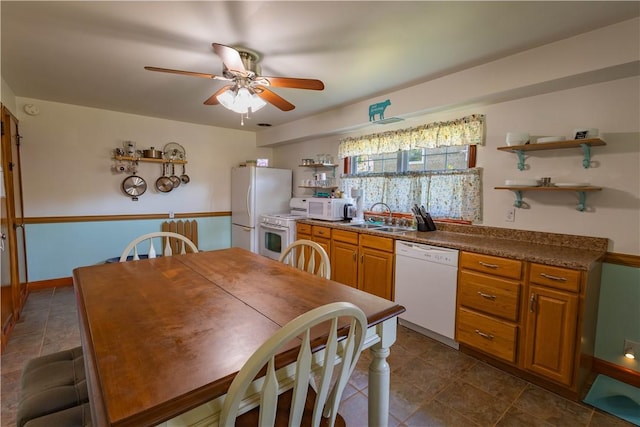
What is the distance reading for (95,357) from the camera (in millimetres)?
856

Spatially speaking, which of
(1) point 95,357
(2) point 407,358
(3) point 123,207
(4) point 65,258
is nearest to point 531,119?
(2) point 407,358

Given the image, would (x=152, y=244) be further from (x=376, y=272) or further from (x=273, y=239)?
(x=273, y=239)

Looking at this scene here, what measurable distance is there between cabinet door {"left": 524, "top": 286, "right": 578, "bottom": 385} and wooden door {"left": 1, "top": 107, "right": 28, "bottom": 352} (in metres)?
3.82

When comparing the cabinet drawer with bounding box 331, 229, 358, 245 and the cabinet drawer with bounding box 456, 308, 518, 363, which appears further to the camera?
the cabinet drawer with bounding box 331, 229, 358, 245

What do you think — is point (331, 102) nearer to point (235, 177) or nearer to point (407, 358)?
point (235, 177)

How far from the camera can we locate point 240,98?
6.86ft

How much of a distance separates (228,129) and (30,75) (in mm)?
2442

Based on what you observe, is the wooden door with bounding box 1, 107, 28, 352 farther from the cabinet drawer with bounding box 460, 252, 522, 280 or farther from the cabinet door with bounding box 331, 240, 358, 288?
the cabinet drawer with bounding box 460, 252, 522, 280

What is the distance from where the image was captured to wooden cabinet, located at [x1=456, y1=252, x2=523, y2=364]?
2.02m

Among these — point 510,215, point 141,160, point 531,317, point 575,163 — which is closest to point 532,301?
point 531,317

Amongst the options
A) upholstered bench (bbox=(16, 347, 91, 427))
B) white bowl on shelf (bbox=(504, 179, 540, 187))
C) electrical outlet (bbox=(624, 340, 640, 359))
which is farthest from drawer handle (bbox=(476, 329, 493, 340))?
upholstered bench (bbox=(16, 347, 91, 427))

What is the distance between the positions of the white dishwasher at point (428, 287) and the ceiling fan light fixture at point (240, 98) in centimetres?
166

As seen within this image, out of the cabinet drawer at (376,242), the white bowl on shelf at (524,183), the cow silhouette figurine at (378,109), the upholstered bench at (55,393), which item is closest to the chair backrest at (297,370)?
the upholstered bench at (55,393)

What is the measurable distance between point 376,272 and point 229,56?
2.16 metres
